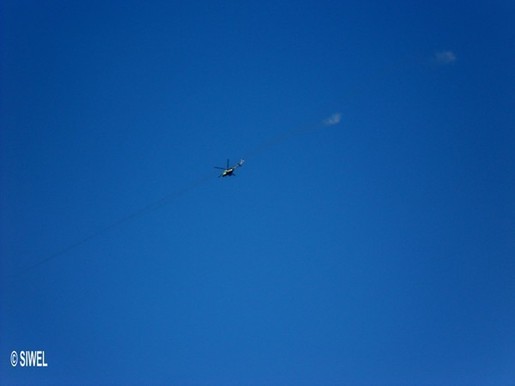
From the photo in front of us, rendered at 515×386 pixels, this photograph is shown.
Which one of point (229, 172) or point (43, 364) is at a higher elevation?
point (229, 172)

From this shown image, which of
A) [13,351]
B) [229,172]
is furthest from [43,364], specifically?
[229,172]

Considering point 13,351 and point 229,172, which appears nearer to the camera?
point 13,351

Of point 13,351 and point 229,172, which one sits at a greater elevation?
point 229,172

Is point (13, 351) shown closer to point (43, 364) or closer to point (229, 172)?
point (43, 364)
